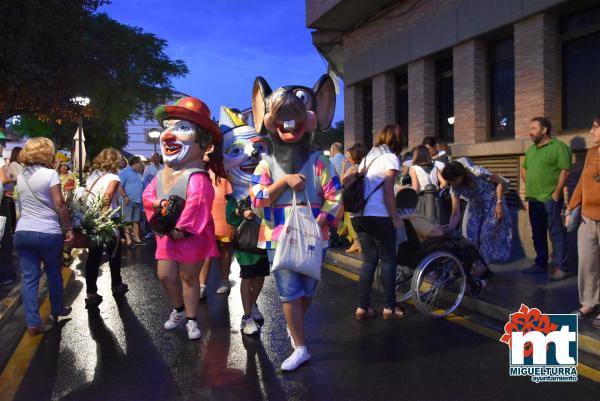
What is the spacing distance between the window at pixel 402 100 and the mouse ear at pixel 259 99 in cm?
923

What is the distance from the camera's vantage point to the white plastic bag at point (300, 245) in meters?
3.84

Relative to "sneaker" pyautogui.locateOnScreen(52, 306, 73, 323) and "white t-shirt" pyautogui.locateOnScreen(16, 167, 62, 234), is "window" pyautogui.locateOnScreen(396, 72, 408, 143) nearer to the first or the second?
"sneaker" pyautogui.locateOnScreen(52, 306, 73, 323)

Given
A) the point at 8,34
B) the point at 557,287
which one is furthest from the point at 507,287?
the point at 8,34

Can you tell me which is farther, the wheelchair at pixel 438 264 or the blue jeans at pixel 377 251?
the wheelchair at pixel 438 264

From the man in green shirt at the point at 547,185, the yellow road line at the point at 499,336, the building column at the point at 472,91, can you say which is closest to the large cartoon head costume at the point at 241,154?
the yellow road line at the point at 499,336

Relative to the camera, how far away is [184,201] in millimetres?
4613

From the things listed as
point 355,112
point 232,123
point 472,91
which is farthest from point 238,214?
point 355,112

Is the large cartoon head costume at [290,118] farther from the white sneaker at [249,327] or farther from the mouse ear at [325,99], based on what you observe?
the white sneaker at [249,327]

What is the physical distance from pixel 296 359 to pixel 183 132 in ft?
7.01

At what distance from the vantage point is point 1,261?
6.92m

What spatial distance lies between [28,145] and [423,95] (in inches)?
347

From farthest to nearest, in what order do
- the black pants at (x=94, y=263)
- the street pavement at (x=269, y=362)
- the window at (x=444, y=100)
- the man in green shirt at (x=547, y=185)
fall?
the window at (x=444, y=100)
the man in green shirt at (x=547, y=185)
the black pants at (x=94, y=263)
the street pavement at (x=269, y=362)

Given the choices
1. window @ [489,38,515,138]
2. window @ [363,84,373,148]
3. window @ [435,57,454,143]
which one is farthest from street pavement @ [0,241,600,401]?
window @ [363,84,373,148]

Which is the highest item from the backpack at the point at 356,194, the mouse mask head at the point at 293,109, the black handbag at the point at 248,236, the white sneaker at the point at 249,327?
the mouse mask head at the point at 293,109
